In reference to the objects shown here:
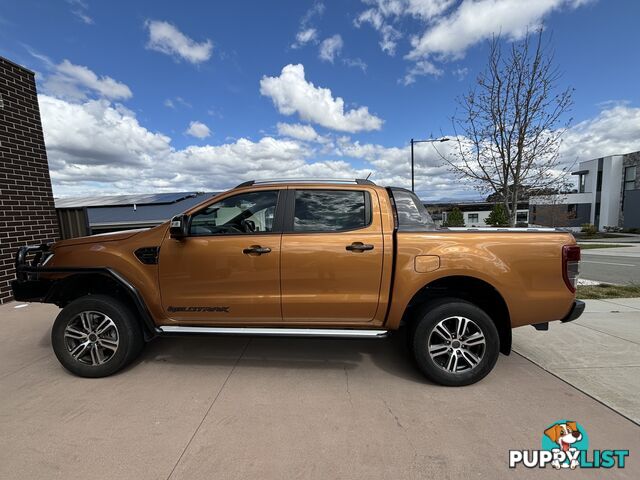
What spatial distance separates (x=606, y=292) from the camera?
21.2 ft

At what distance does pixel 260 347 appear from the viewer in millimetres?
3760

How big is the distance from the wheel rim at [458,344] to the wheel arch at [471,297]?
0.26 m

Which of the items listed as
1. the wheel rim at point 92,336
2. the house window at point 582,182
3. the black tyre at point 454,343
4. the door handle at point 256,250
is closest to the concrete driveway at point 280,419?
the black tyre at point 454,343

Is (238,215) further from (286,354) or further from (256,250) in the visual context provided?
(286,354)

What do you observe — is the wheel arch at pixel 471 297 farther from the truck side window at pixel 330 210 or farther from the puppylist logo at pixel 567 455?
the truck side window at pixel 330 210

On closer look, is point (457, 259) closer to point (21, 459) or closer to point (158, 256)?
point (158, 256)

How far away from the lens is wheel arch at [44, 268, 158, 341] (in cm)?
305

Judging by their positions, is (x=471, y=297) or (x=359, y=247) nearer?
(x=359, y=247)

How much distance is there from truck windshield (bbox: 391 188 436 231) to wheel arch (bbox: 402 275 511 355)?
1.91ft

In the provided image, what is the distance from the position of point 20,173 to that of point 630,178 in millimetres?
53228

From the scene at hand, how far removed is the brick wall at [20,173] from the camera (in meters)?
5.82

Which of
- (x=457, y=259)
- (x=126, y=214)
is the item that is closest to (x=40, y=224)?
(x=126, y=214)

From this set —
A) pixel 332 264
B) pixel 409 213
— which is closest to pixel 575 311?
pixel 409 213

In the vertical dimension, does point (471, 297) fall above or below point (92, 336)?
above
